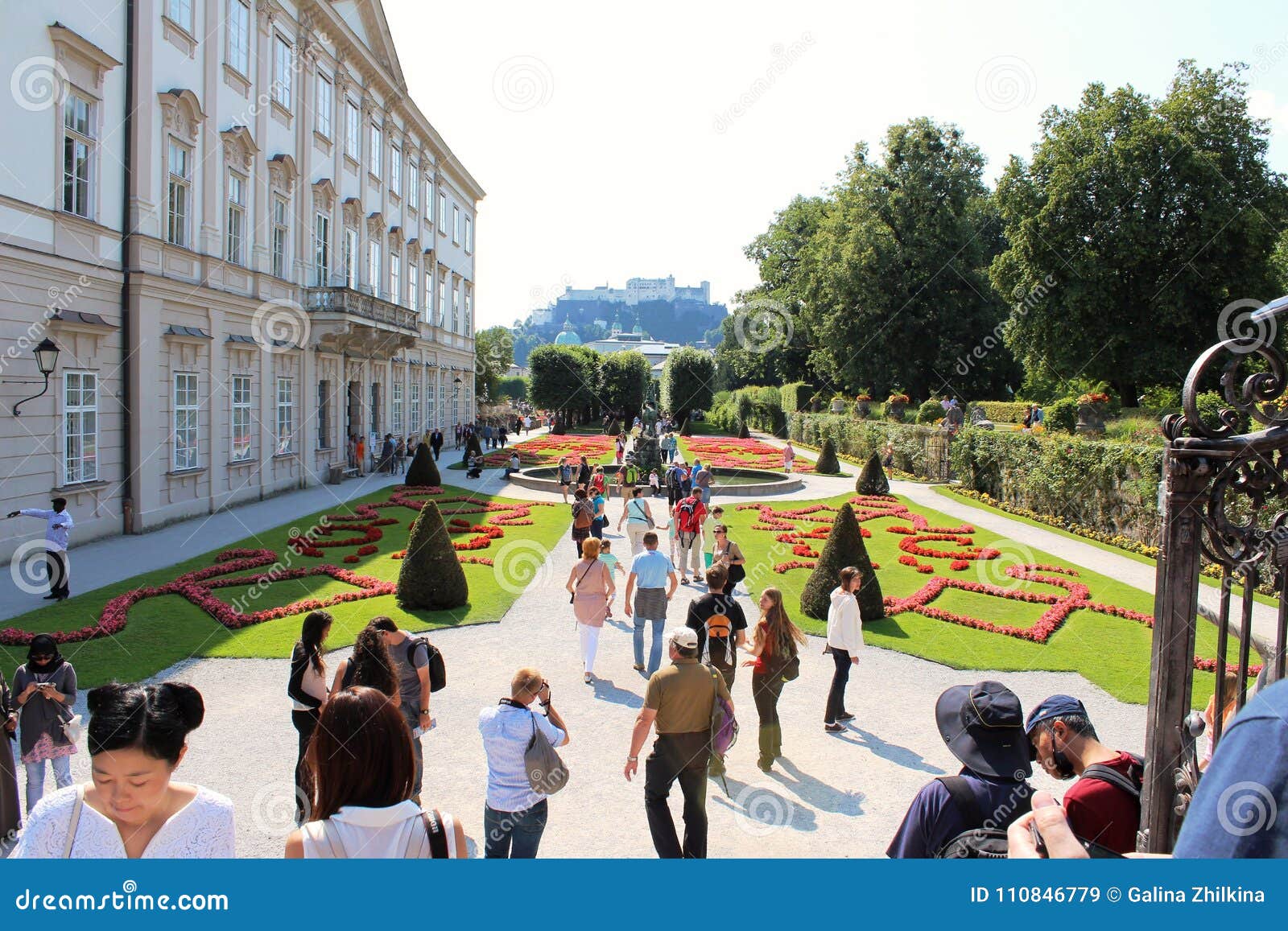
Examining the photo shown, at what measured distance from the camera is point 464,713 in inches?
344

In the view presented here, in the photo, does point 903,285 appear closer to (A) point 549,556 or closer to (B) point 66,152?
Answer: (A) point 549,556

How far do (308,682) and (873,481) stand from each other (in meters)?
23.3

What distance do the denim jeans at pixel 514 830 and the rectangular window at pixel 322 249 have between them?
26.5 metres

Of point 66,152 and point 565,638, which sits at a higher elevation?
point 66,152

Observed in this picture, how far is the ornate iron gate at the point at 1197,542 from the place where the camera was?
9.30 ft

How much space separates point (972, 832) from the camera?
9.80 feet

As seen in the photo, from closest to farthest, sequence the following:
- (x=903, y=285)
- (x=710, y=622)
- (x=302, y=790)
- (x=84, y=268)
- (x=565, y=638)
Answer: (x=302, y=790) < (x=710, y=622) < (x=565, y=638) < (x=84, y=268) < (x=903, y=285)

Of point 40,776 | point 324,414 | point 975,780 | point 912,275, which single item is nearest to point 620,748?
point 40,776

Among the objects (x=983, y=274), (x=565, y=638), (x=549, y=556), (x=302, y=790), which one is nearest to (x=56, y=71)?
(x=549, y=556)

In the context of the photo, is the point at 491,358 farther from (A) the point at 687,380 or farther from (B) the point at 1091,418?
(B) the point at 1091,418

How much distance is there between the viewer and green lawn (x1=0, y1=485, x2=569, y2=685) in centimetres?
1030

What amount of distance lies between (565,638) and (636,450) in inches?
743

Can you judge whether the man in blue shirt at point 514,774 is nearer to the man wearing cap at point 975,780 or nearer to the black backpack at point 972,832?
the man wearing cap at point 975,780

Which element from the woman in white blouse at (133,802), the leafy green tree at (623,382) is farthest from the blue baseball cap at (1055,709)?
the leafy green tree at (623,382)
